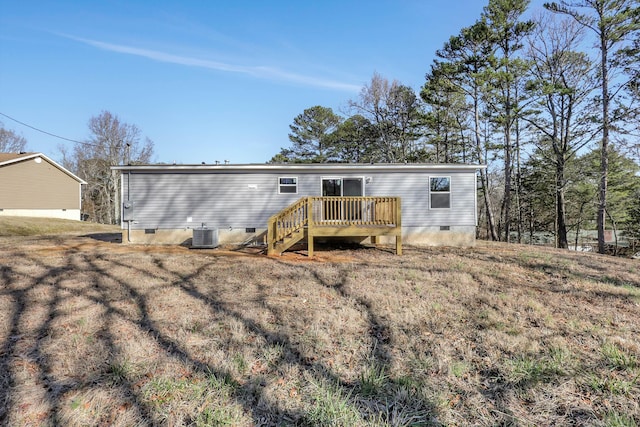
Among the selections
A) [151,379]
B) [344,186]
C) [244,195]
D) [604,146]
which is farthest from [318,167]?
[604,146]

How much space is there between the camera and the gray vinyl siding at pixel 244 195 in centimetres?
1152

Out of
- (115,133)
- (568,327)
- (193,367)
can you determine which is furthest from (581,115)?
(115,133)

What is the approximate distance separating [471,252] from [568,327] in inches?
245

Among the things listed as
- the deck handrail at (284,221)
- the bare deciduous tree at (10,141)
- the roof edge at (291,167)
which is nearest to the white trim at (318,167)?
the roof edge at (291,167)

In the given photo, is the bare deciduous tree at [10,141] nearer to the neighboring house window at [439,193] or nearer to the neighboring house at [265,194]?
the neighboring house at [265,194]

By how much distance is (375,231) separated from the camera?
978cm

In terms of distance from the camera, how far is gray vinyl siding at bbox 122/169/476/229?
453 inches

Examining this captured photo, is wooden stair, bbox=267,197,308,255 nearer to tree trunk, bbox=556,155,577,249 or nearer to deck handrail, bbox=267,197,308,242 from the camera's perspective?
deck handrail, bbox=267,197,308,242

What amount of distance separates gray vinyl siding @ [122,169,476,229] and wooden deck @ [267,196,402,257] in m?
1.67

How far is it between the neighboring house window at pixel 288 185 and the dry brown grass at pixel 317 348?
527cm

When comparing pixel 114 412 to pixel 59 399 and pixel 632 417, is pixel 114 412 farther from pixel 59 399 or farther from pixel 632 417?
pixel 632 417

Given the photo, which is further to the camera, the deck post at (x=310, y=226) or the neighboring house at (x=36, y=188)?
the neighboring house at (x=36, y=188)

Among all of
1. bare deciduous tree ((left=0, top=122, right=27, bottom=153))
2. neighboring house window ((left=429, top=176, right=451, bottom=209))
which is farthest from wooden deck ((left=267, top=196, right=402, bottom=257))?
bare deciduous tree ((left=0, top=122, right=27, bottom=153))

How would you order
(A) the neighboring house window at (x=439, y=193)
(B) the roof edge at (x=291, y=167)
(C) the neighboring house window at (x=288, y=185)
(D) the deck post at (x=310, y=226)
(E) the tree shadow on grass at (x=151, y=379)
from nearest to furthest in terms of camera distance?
1. (E) the tree shadow on grass at (x=151, y=379)
2. (D) the deck post at (x=310, y=226)
3. (B) the roof edge at (x=291, y=167)
4. (C) the neighboring house window at (x=288, y=185)
5. (A) the neighboring house window at (x=439, y=193)
